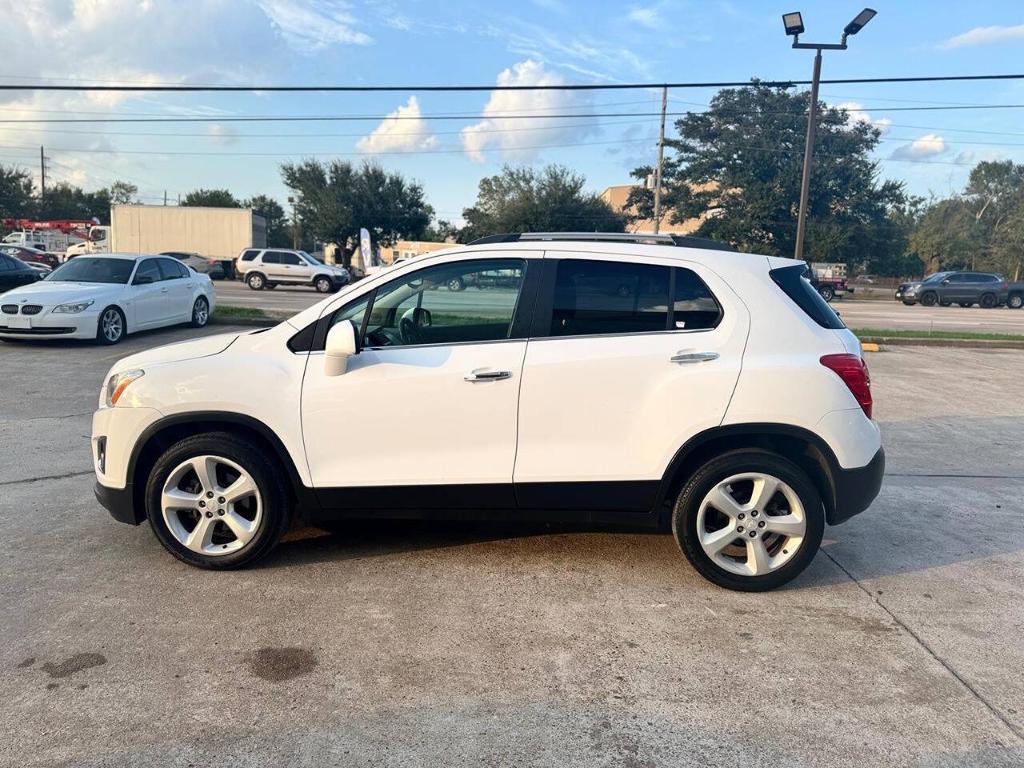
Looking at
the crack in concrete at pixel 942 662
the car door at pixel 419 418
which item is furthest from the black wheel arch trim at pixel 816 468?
the car door at pixel 419 418

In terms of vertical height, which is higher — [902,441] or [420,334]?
[420,334]

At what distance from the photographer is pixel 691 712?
299cm

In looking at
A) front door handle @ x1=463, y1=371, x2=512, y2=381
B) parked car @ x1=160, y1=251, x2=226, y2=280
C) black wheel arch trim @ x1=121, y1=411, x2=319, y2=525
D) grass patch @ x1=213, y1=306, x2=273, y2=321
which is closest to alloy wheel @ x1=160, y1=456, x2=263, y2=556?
black wheel arch trim @ x1=121, y1=411, x2=319, y2=525

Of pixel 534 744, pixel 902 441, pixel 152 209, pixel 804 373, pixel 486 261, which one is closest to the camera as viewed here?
pixel 534 744

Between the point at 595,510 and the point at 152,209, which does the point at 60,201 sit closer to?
the point at 152,209

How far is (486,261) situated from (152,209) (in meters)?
41.7

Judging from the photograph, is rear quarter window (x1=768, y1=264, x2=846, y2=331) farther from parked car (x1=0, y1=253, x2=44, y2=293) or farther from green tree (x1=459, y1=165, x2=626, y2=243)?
green tree (x1=459, y1=165, x2=626, y2=243)

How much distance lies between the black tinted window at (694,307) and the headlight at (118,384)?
3.01 metres

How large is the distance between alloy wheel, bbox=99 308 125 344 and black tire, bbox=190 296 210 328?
6.79 ft

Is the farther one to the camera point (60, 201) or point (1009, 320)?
point (60, 201)

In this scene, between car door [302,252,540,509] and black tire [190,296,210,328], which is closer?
car door [302,252,540,509]

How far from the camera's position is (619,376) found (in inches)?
157

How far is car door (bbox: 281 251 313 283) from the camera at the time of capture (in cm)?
3009

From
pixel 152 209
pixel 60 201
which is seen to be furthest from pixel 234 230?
pixel 60 201
